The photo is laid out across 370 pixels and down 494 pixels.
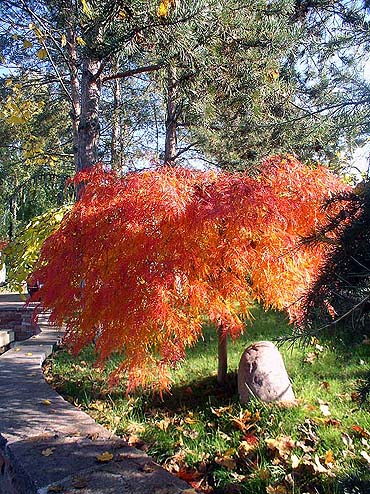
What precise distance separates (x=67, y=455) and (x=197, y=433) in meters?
0.99

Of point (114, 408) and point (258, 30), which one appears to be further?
point (258, 30)

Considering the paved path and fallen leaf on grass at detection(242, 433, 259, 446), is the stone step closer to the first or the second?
the paved path

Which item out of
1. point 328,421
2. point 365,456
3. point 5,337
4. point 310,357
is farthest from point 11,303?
point 365,456

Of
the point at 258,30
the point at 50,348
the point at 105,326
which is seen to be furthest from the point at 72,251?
the point at 258,30

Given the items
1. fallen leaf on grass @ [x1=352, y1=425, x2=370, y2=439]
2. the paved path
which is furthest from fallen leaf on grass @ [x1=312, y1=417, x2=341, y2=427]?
the paved path

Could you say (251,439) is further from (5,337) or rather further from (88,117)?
(5,337)

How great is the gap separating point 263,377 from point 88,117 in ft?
12.1

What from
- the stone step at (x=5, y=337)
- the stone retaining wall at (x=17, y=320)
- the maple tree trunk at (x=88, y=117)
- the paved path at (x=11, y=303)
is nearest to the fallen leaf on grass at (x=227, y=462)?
the maple tree trunk at (x=88, y=117)

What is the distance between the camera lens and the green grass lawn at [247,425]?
2.50 m

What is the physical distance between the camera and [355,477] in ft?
3.94

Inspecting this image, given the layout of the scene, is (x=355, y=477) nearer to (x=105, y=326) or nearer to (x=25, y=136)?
(x=105, y=326)

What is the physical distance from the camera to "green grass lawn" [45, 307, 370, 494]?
250 centimetres

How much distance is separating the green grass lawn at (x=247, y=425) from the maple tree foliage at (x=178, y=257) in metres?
0.37

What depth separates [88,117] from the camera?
18.1ft
